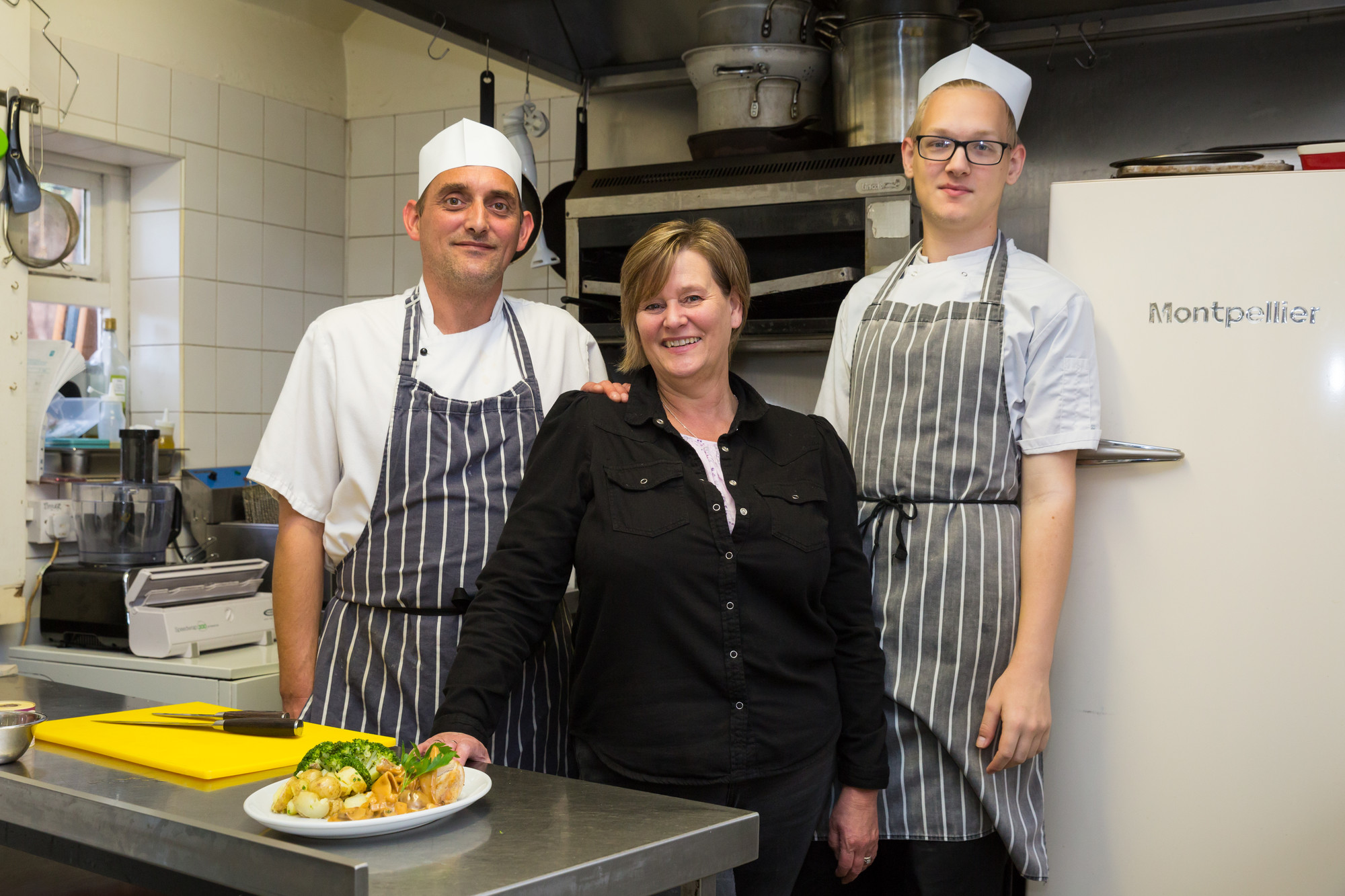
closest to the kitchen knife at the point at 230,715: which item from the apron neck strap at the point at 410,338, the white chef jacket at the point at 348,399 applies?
the white chef jacket at the point at 348,399

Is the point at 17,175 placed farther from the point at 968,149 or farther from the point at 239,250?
the point at 968,149

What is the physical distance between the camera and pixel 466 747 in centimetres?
123

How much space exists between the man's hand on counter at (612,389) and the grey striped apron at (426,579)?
0.16 meters

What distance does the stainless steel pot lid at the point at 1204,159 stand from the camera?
194 cm

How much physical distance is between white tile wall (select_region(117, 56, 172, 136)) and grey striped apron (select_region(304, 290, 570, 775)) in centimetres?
198

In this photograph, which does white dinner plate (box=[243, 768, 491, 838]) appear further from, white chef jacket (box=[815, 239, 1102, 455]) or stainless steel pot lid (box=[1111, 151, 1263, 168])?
stainless steel pot lid (box=[1111, 151, 1263, 168])

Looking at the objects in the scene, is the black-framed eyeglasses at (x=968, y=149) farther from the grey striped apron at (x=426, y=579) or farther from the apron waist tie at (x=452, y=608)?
the apron waist tie at (x=452, y=608)

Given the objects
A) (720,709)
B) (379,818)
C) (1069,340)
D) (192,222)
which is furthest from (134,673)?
(1069,340)

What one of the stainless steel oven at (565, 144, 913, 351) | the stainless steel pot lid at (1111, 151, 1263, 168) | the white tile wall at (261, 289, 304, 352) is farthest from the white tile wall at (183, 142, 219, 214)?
the stainless steel pot lid at (1111, 151, 1263, 168)

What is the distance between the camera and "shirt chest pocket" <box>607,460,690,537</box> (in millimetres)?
1426

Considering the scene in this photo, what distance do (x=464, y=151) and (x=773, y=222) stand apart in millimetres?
968

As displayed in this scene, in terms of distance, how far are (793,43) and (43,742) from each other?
6.86 ft

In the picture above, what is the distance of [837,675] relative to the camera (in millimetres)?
1551

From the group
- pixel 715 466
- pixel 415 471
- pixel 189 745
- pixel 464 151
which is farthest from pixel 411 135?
pixel 189 745
